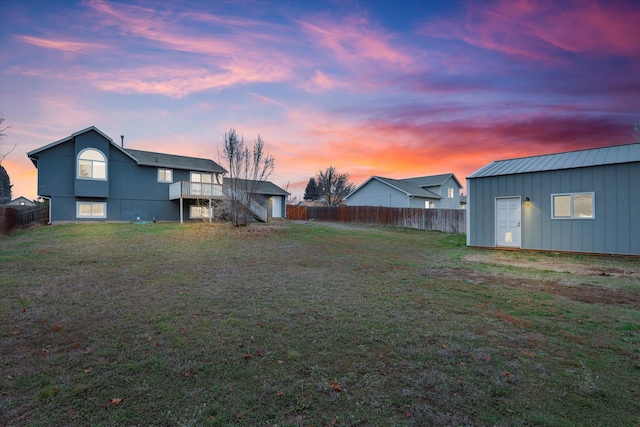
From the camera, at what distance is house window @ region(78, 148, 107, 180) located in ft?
64.6

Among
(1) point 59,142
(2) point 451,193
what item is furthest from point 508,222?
(1) point 59,142

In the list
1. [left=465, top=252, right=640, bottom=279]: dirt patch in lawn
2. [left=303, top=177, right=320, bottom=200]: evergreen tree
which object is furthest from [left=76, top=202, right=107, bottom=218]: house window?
[left=303, top=177, right=320, bottom=200]: evergreen tree

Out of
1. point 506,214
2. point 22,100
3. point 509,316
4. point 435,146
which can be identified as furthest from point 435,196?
point 22,100

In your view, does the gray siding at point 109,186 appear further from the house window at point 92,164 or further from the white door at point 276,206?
the white door at point 276,206

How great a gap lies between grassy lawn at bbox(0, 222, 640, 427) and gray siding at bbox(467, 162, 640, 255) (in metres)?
4.44

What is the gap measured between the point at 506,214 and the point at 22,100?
23906mm

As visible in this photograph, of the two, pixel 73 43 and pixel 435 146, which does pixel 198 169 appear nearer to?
pixel 73 43

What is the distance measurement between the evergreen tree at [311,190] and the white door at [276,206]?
3342 cm

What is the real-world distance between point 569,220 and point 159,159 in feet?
81.5

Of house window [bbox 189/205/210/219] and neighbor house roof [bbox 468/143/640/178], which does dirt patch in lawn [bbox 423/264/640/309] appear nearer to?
neighbor house roof [bbox 468/143/640/178]

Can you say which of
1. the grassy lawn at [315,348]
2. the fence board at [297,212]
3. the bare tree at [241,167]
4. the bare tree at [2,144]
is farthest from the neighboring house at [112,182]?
the grassy lawn at [315,348]

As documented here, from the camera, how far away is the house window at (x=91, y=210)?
19.9 m

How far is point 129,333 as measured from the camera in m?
4.29

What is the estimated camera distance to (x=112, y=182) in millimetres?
20750
